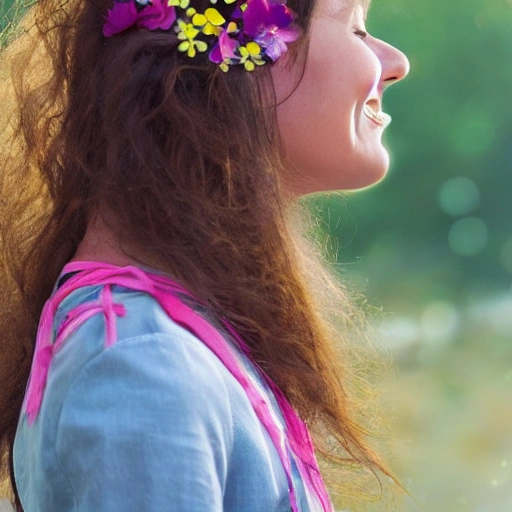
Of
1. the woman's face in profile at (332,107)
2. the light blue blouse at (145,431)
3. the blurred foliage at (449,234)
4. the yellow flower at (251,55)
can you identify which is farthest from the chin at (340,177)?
the blurred foliage at (449,234)

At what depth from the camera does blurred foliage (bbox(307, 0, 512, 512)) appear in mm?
2484

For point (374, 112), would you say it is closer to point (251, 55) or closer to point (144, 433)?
point (251, 55)

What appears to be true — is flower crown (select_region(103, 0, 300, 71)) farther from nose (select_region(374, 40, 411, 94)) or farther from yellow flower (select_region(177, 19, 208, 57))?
nose (select_region(374, 40, 411, 94))

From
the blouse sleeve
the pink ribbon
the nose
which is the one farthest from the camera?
the nose

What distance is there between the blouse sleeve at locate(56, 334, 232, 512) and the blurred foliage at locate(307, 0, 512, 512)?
181 cm

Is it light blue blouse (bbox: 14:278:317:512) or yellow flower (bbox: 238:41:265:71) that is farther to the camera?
yellow flower (bbox: 238:41:265:71)

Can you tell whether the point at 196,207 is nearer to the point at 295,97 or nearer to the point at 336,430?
the point at 295,97

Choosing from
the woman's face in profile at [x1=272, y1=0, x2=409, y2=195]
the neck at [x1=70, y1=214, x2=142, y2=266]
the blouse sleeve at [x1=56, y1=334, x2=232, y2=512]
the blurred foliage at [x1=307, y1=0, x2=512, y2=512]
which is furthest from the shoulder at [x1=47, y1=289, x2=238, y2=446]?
the blurred foliage at [x1=307, y1=0, x2=512, y2=512]

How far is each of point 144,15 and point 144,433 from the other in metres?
0.44

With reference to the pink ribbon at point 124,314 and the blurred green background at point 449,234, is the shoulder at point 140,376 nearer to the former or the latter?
the pink ribbon at point 124,314

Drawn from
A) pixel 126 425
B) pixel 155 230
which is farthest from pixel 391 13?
pixel 126 425

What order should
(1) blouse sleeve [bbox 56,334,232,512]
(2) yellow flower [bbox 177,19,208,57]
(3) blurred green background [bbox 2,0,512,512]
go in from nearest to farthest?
(1) blouse sleeve [bbox 56,334,232,512], (2) yellow flower [bbox 177,19,208,57], (3) blurred green background [bbox 2,0,512,512]

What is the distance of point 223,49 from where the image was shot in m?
0.83

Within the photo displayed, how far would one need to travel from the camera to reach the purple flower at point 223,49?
2.73ft
